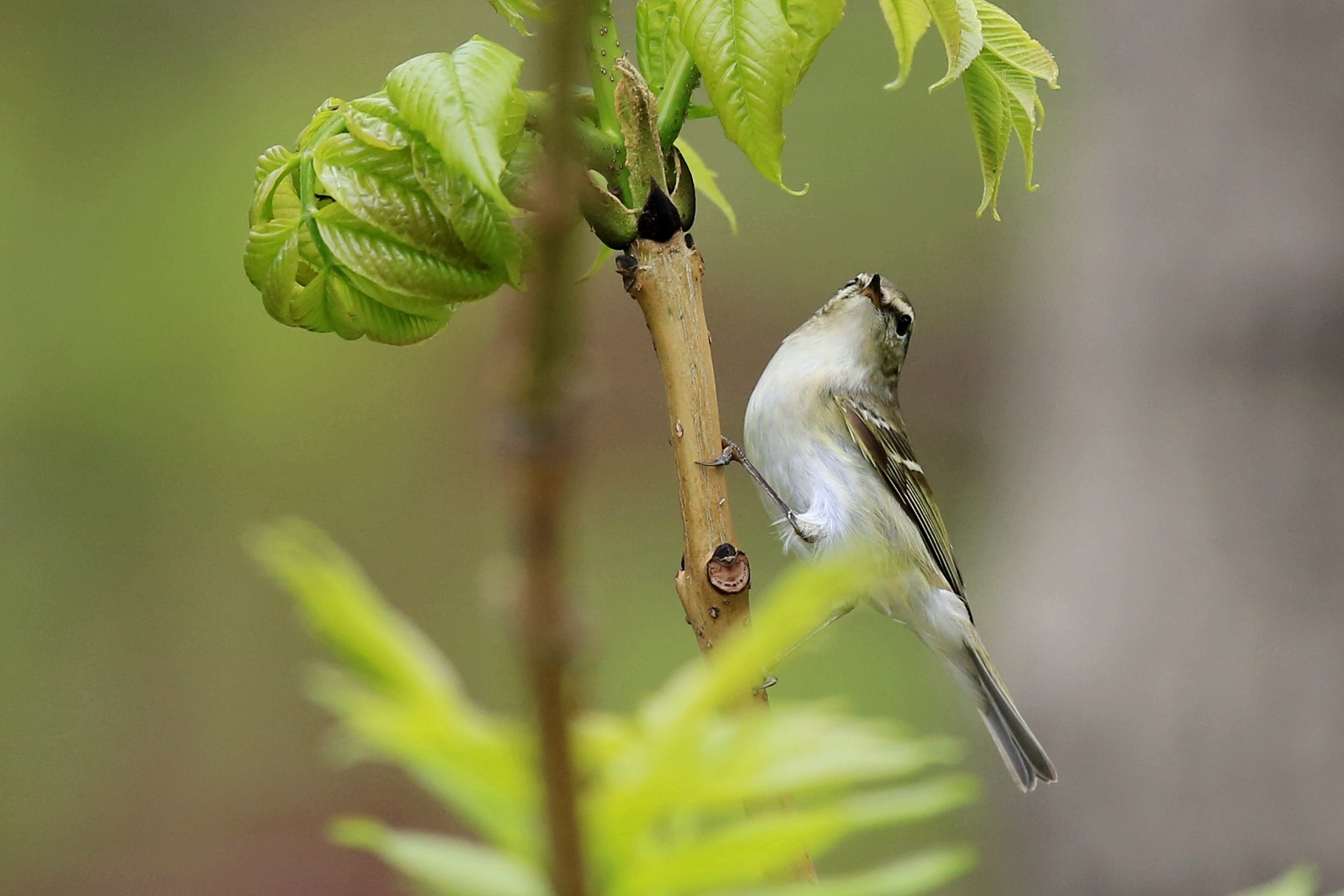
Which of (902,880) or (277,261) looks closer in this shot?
(902,880)

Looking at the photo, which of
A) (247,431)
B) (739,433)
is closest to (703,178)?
(739,433)

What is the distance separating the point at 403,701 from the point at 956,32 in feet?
1.12

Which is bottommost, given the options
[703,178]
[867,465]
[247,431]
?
[703,178]

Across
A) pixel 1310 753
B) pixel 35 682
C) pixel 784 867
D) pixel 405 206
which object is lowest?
pixel 784 867

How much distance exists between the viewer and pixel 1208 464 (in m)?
1.92

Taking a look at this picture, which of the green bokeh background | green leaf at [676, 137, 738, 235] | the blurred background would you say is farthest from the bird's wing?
the green bokeh background

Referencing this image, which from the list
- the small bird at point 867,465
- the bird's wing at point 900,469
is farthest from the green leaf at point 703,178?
the bird's wing at point 900,469

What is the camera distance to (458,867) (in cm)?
17

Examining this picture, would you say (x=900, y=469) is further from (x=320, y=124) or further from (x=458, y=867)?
(x=458, y=867)

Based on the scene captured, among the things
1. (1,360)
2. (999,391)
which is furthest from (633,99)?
(999,391)

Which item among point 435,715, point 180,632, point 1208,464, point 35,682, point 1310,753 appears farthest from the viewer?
point 180,632

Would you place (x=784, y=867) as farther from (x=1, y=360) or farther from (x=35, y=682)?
(x=35, y=682)

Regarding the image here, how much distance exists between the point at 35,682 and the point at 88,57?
1717mm

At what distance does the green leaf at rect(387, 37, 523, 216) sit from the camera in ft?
1.08
